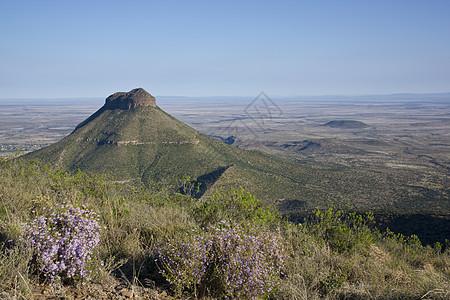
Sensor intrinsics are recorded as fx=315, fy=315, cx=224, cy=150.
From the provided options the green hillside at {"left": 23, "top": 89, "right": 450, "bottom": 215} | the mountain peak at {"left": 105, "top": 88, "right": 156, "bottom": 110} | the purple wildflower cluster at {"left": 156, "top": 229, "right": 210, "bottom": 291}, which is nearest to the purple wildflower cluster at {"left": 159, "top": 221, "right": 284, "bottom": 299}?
the purple wildflower cluster at {"left": 156, "top": 229, "right": 210, "bottom": 291}

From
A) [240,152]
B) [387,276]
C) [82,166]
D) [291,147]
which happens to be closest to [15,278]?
[387,276]

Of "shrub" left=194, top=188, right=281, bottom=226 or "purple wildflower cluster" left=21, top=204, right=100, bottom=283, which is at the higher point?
"purple wildflower cluster" left=21, top=204, right=100, bottom=283

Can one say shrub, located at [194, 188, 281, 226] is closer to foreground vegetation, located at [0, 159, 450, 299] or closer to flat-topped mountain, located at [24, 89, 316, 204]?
foreground vegetation, located at [0, 159, 450, 299]

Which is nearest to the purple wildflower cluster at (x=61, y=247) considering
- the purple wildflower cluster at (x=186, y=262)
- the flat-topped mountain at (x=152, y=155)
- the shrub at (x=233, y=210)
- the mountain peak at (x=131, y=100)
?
the purple wildflower cluster at (x=186, y=262)

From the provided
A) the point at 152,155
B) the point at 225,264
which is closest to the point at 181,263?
the point at 225,264

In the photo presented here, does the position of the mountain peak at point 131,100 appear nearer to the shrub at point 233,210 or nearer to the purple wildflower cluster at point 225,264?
the shrub at point 233,210

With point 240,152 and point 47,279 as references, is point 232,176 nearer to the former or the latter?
point 240,152
